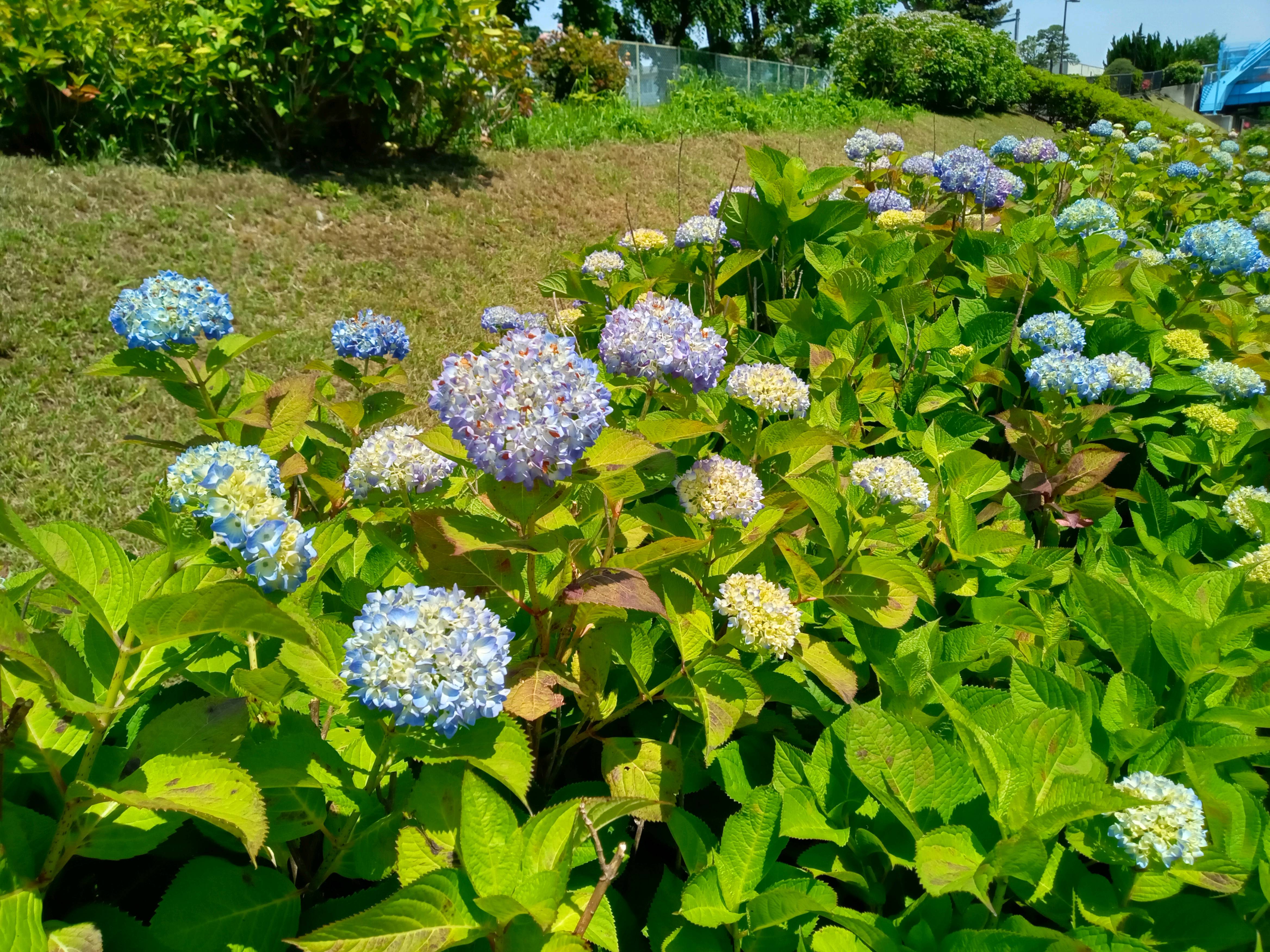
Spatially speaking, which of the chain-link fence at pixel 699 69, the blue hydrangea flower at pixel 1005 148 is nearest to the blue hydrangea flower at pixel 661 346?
the blue hydrangea flower at pixel 1005 148

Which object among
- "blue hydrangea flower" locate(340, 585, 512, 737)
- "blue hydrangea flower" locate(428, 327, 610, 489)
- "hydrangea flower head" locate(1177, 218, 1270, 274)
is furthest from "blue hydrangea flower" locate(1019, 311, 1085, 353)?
"blue hydrangea flower" locate(340, 585, 512, 737)

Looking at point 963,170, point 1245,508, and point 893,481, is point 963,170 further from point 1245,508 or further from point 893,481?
point 893,481

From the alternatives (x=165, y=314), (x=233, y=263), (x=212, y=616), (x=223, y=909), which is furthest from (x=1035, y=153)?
(x=233, y=263)

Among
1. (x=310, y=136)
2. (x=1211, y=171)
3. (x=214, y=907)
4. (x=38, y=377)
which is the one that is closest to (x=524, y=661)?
(x=214, y=907)

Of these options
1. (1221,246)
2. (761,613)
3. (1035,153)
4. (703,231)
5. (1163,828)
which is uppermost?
(1035,153)

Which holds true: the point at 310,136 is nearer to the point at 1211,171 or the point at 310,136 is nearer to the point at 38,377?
the point at 38,377

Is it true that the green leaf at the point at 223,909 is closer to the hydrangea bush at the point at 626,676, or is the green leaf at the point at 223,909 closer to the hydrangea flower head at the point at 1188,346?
the hydrangea bush at the point at 626,676

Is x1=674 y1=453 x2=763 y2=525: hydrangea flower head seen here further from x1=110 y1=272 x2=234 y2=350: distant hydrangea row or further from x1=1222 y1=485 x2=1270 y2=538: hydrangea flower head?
x1=1222 y1=485 x2=1270 y2=538: hydrangea flower head

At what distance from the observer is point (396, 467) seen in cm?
164

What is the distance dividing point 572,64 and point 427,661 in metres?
16.5

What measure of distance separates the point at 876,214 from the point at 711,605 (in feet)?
9.23

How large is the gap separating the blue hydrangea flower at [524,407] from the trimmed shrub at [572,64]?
609 inches

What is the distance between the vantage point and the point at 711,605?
5.19 feet

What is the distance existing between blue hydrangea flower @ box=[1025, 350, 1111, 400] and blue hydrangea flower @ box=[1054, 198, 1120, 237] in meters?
1.48
